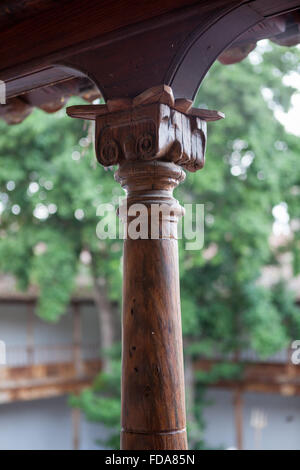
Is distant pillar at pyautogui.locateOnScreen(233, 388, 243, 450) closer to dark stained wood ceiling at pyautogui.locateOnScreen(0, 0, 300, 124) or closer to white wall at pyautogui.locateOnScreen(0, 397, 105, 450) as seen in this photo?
white wall at pyautogui.locateOnScreen(0, 397, 105, 450)

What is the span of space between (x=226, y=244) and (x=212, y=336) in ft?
6.66

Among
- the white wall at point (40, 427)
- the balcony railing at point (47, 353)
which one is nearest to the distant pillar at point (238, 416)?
the white wall at point (40, 427)

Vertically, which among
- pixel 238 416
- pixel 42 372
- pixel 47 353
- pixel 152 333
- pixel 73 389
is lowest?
pixel 152 333

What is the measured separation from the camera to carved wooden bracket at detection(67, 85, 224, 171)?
1528 millimetres

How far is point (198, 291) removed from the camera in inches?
370

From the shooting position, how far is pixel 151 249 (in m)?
1.57

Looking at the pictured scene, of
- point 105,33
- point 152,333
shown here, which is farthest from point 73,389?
point 105,33

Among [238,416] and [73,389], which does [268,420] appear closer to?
[238,416]

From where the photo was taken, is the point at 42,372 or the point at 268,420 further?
the point at 42,372

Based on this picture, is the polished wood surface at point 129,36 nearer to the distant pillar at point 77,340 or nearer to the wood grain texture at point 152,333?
the wood grain texture at point 152,333

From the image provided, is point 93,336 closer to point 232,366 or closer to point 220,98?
point 232,366

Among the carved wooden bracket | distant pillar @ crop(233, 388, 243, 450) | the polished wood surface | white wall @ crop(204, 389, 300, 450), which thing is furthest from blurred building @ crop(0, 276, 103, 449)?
the carved wooden bracket

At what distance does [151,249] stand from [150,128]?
0.33 meters

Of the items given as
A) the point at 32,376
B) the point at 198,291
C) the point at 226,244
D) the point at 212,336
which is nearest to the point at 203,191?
the point at 226,244
